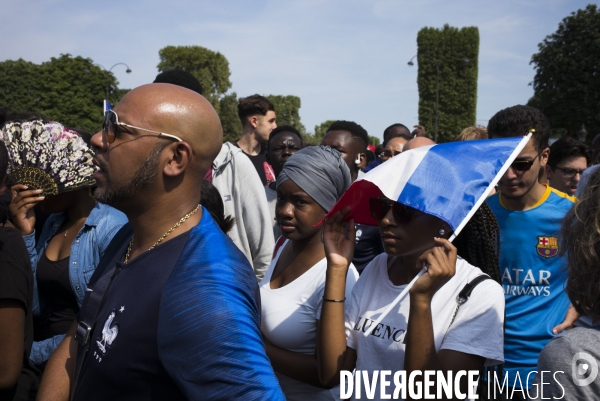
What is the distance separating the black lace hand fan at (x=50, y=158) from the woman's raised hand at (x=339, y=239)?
151 cm

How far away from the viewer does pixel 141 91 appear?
1.99 m

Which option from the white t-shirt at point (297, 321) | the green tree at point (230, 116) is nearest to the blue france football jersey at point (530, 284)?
the white t-shirt at point (297, 321)

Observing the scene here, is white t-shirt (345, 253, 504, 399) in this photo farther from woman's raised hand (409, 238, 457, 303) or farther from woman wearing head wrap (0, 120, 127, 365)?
woman wearing head wrap (0, 120, 127, 365)

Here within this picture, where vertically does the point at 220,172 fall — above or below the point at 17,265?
above

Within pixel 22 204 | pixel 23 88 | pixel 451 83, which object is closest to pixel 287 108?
pixel 451 83

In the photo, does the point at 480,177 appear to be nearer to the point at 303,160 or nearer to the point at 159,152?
the point at 303,160

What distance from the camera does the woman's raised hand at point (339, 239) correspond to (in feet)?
8.76

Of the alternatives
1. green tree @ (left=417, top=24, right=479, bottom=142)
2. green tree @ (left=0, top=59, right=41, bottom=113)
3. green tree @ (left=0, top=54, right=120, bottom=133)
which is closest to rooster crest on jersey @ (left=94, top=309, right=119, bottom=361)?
green tree @ (left=417, top=24, right=479, bottom=142)

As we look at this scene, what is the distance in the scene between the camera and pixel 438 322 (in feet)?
7.85

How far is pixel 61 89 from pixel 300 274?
70.1 m

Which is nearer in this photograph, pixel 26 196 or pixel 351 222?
pixel 351 222

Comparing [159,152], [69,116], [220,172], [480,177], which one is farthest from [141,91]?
[69,116]

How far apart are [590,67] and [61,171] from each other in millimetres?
49896

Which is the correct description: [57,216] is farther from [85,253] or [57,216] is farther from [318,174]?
[318,174]
